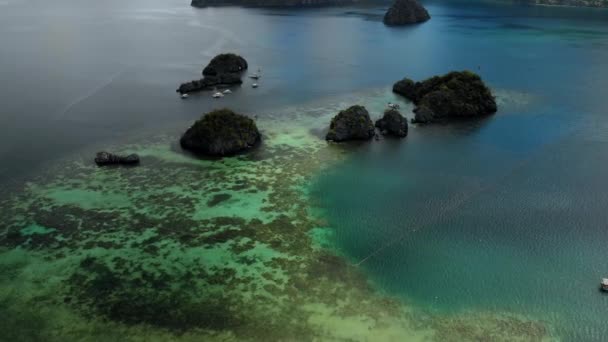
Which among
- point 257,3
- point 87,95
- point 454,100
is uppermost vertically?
point 257,3

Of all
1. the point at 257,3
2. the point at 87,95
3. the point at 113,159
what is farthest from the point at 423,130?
the point at 257,3

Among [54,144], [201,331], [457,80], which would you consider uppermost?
[457,80]

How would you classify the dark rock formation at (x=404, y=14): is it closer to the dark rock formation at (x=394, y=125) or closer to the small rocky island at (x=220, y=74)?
the small rocky island at (x=220, y=74)

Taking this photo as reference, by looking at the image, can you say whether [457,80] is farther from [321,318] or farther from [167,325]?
[167,325]

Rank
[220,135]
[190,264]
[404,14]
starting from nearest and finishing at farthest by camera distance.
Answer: [190,264], [220,135], [404,14]

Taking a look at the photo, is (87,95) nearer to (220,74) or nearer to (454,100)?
(220,74)

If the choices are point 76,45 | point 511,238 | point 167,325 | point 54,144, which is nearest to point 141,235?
point 167,325

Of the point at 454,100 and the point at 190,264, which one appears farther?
the point at 454,100

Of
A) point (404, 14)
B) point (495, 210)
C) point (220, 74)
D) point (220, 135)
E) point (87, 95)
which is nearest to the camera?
Result: point (495, 210)
